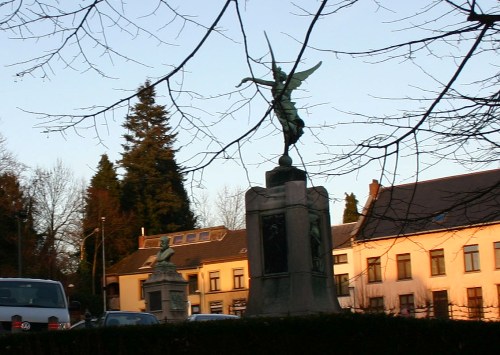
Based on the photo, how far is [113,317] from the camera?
72.3 feet

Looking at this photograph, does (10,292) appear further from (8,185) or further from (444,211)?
(8,185)

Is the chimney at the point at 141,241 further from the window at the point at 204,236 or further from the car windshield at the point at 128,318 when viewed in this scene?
the car windshield at the point at 128,318

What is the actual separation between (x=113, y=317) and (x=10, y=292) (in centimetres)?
250

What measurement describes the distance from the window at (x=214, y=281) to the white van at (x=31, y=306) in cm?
5120

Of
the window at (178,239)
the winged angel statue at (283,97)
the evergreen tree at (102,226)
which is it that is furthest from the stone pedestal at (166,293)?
the window at (178,239)

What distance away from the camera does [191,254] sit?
252 ft

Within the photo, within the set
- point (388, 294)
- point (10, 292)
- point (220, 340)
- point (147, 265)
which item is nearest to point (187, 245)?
point (147, 265)

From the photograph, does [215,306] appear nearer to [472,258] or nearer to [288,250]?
[472,258]

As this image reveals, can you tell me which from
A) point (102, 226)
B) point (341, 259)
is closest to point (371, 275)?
point (341, 259)

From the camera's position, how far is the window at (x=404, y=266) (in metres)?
63.0

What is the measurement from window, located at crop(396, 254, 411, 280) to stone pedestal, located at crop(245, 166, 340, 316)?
42.0m

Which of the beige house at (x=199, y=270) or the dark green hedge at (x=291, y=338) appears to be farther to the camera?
the beige house at (x=199, y=270)

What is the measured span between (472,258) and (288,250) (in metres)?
41.3

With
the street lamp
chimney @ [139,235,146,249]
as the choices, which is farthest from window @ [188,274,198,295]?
the street lamp
